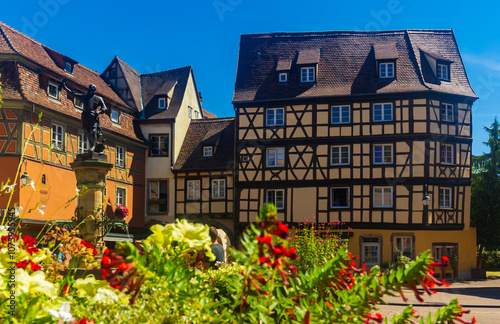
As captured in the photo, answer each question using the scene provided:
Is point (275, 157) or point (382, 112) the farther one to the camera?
point (275, 157)

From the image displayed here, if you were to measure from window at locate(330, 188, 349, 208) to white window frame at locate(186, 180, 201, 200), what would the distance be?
788 cm

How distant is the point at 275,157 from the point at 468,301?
43.5 ft

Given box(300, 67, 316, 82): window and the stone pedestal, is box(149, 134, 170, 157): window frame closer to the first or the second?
box(300, 67, 316, 82): window

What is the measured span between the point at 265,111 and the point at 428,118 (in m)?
8.11

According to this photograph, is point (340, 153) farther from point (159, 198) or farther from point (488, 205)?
point (159, 198)

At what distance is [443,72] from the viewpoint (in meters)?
29.0

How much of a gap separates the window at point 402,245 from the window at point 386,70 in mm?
8149

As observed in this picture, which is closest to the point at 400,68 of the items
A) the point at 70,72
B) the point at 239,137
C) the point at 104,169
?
the point at 239,137

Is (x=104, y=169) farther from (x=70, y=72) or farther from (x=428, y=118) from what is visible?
(x=428, y=118)

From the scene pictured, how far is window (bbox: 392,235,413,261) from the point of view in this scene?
26.7 m

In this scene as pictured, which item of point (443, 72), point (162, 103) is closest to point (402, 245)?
point (443, 72)

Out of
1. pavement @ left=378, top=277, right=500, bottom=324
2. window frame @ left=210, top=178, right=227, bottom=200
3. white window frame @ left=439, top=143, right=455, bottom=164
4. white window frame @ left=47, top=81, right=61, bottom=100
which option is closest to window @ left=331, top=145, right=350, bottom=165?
white window frame @ left=439, top=143, right=455, bottom=164

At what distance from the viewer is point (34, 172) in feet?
76.4

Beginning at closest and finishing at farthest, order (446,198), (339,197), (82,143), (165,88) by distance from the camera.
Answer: (82,143) < (446,198) < (339,197) < (165,88)
